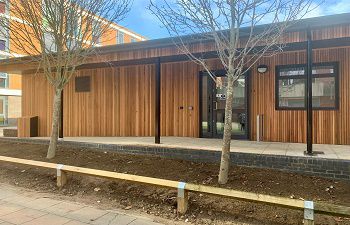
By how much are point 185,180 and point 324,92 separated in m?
5.14

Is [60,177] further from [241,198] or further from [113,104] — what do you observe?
[113,104]

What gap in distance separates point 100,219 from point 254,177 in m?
3.01

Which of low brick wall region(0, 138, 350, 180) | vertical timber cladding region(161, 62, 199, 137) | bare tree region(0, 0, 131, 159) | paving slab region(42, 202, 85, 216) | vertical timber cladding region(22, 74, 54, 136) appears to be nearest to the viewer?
paving slab region(42, 202, 85, 216)

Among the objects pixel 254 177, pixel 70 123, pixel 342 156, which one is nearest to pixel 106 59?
pixel 70 123

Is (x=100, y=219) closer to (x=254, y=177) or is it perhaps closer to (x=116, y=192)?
(x=116, y=192)

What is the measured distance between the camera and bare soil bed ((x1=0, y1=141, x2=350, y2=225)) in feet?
14.6

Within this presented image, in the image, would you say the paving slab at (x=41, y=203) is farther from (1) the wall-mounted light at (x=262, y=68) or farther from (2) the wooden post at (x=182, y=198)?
(1) the wall-mounted light at (x=262, y=68)

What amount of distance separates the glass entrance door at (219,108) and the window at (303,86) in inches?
43.8

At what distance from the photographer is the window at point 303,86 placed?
8250 millimetres

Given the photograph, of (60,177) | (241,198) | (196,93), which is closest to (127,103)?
(196,93)

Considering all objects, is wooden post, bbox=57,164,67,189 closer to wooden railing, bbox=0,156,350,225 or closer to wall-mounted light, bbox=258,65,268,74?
wooden railing, bbox=0,156,350,225

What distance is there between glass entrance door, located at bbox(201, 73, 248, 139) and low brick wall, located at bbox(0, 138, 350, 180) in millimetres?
2844

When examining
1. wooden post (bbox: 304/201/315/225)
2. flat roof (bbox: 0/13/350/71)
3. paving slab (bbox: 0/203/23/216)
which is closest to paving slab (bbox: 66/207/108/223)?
paving slab (bbox: 0/203/23/216)

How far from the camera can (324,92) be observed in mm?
8359
